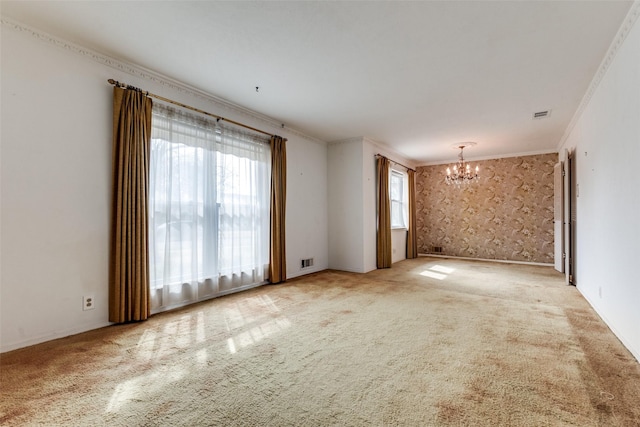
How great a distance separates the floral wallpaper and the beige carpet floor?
12.2 ft

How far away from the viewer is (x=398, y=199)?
24.6 feet

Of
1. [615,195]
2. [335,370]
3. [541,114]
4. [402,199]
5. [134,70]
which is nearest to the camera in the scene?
[335,370]

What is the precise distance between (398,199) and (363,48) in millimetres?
5231

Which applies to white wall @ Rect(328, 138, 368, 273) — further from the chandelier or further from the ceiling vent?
the ceiling vent

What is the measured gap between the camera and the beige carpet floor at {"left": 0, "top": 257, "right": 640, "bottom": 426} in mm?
1569

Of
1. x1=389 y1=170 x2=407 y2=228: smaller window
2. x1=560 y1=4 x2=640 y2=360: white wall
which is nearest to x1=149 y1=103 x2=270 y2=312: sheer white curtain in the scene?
x1=389 y1=170 x2=407 y2=228: smaller window

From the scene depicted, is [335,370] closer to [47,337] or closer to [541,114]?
[47,337]

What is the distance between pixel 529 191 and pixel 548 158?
0.82 m

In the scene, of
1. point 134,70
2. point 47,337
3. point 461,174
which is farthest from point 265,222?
point 461,174

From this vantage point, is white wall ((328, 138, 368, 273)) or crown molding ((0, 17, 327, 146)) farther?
white wall ((328, 138, 368, 273))

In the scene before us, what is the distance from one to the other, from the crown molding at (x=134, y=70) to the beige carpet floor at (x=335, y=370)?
260 cm

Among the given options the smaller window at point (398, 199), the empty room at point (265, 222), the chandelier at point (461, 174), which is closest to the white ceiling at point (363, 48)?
the empty room at point (265, 222)

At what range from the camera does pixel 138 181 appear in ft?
9.67

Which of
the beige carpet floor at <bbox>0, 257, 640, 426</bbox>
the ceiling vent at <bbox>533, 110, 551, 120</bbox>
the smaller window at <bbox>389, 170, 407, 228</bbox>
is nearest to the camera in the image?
the beige carpet floor at <bbox>0, 257, 640, 426</bbox>
